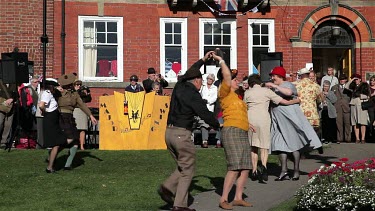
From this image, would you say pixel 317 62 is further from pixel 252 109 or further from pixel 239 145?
pixel 239 145

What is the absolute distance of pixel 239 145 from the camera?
39.3 ft

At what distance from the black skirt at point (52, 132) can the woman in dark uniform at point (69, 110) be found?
13 centimetres

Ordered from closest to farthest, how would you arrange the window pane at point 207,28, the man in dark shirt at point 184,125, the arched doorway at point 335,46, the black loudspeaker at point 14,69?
1. the man in dark shirt at point 184,125
2. the black loudspeaker at point 14,69
3. the window pane at point 207,28
4. the arched doorway at point 335,46

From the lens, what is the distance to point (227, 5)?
2645 cm

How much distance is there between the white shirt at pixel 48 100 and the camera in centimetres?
1553

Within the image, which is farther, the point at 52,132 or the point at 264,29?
the point at 264,29

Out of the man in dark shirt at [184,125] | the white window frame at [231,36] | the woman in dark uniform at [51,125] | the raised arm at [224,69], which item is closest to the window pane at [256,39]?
the white window frame at [231,36]

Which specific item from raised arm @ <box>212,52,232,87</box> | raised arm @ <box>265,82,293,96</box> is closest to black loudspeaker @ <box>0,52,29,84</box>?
raised arm @ <box>265,82,293,96</box>

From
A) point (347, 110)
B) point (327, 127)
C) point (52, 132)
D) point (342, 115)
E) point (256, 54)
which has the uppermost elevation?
point (256, 54)

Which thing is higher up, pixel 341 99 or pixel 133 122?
pixel 341 99

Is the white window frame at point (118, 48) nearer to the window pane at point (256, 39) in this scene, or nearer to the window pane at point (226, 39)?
the window pane at point (226, 39)

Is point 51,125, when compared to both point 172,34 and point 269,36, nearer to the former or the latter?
point 172,34

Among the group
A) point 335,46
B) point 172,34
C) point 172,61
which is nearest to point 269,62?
point 172,61

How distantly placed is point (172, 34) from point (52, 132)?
37.4 feet
